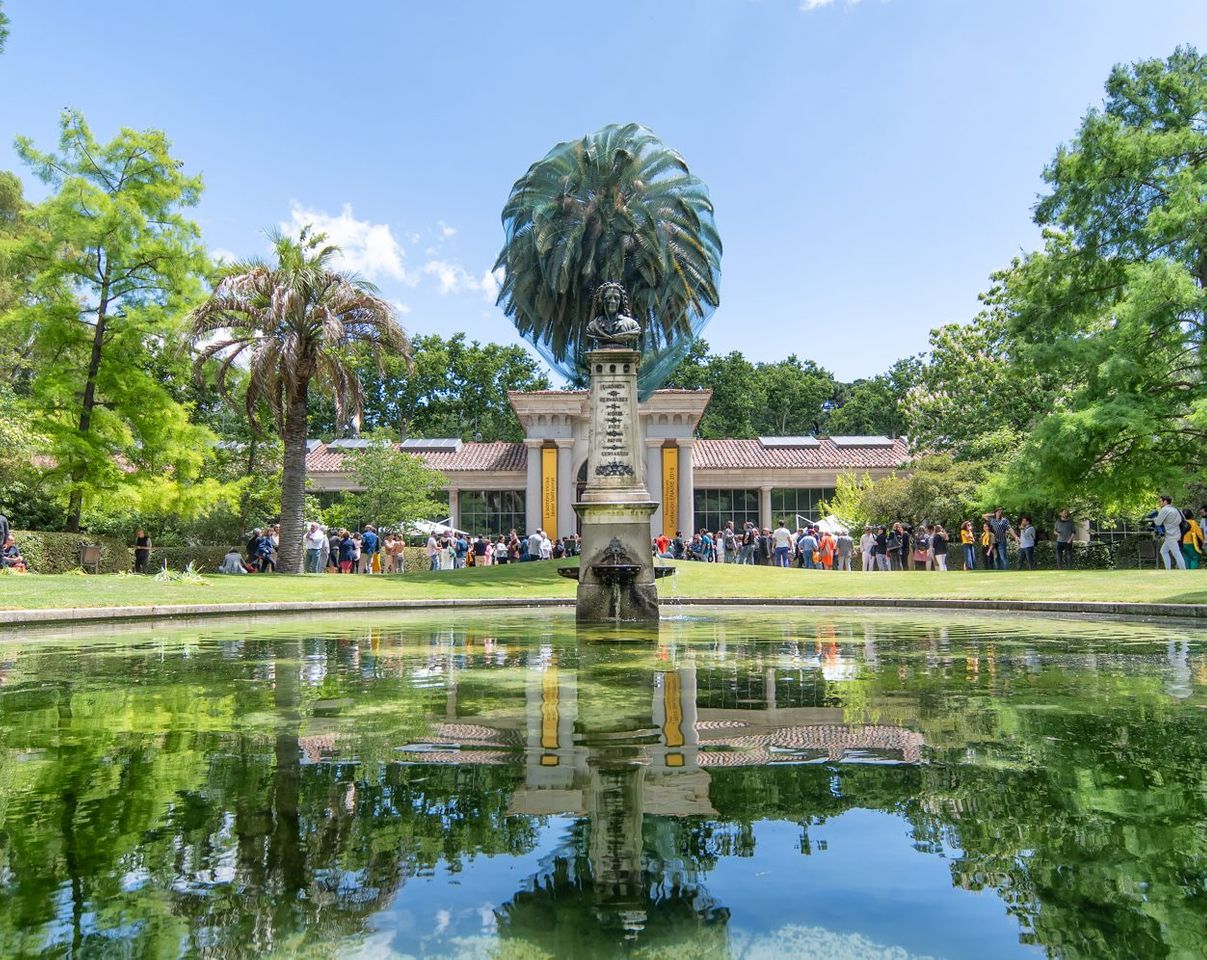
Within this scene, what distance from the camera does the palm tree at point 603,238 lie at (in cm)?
2828

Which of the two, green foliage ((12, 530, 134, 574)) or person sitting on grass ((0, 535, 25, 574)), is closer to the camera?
person sitting on grass ((0, 535, 25, 574))

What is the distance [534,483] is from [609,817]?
133 ft

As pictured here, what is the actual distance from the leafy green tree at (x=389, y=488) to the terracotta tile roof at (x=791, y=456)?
15.5 meters

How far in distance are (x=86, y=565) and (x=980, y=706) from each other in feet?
84.0

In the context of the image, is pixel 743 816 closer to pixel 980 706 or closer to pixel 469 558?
pixel 980 706

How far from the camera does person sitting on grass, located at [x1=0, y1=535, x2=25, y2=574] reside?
20295 mm

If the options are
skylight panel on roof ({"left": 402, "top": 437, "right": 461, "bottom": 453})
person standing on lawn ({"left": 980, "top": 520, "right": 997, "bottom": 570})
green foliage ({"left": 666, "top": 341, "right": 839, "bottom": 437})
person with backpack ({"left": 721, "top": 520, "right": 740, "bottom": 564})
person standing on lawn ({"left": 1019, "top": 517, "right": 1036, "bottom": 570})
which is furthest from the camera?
green foliage ({"left": 666, "top": 341, "right": 839, "bottom": 437})

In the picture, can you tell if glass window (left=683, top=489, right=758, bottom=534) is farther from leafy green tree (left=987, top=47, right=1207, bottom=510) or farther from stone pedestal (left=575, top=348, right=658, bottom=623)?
stone pedestal (left=575, top=348, right=658, bottom=623)

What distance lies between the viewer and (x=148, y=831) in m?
2.79

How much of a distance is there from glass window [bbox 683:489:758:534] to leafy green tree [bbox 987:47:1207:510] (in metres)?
25.1

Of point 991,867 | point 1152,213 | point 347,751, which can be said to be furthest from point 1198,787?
point 1152,213

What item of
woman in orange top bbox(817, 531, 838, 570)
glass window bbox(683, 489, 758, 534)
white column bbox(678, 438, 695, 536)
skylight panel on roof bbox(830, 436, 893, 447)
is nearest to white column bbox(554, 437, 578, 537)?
white column bbox(678, 438, 695, 536)

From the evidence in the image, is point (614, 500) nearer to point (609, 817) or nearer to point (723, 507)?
point (609, 817)

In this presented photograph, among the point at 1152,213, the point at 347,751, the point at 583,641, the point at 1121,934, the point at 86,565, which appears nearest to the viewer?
the point at 1121,934
